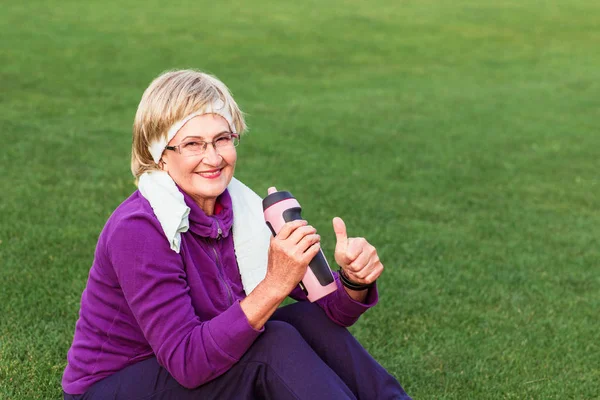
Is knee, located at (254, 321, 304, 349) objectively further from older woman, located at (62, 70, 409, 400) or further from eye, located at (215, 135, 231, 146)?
eye, located at (215, 135, 231, 146)

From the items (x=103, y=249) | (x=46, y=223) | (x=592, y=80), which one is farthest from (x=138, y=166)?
(x=592, y=80)

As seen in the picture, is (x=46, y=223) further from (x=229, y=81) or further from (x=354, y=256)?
(x=229, y=81)

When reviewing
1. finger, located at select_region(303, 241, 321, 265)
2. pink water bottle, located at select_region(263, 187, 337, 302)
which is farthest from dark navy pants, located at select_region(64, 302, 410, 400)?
finger, located at select_region(303, 241, 321, 265)

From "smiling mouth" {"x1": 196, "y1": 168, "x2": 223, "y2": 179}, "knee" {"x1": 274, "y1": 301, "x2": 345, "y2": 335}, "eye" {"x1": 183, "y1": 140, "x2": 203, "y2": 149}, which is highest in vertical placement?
A: "eye" {"x1": 183, "y1": 140, "x2": 203, "y2": 149}

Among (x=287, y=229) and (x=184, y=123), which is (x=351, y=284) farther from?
(x=184, y=123)

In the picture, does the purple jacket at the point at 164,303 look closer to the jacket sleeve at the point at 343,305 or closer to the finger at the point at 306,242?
the jacket sleeve at the point at 343,305

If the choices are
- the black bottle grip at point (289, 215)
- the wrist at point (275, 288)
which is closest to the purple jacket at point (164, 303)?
the wrist at point (275, 288)

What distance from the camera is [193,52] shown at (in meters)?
16.4

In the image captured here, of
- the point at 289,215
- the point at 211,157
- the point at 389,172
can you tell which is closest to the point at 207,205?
the point at 211,157

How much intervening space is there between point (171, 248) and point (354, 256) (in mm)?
625

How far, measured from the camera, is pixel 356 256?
2.81 meters

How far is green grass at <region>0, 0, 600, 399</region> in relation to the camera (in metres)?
4.38

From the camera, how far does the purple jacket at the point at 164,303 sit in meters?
2.49

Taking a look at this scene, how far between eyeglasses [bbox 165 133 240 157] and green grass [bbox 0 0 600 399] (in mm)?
1454
